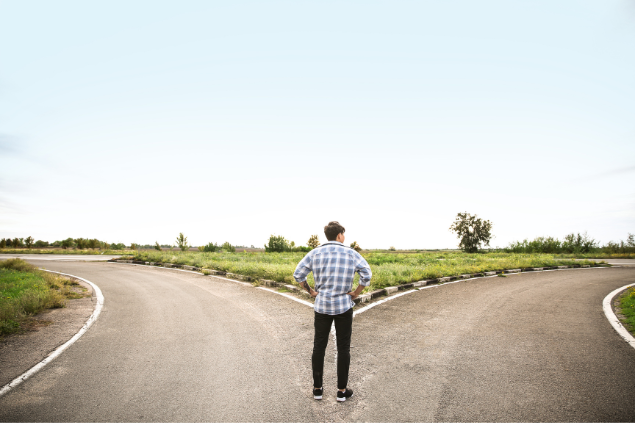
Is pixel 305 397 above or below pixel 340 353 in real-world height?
below

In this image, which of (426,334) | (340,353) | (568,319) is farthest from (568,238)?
Result: (340,353)

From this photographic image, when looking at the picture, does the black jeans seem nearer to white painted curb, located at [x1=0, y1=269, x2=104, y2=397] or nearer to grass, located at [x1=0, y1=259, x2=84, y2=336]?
white painted curb, located at [x1=0, y1=269, x2=104, y2=397]

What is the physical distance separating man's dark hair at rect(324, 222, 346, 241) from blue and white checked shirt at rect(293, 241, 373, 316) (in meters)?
0.12

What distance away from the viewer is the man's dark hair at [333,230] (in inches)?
158

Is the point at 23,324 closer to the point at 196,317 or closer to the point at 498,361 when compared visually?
the point at 196,317

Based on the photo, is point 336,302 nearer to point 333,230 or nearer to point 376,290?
point 333,230

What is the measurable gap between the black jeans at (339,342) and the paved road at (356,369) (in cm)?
27

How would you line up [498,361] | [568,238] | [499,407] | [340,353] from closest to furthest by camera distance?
1. [499,407]
2. [340,353]
3. [498,361]
4. [568,238]

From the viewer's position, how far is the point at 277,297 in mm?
10172

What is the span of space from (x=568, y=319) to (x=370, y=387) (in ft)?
20.3

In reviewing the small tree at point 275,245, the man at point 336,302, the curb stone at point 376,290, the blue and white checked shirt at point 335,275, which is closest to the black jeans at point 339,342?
the man at point 336,302

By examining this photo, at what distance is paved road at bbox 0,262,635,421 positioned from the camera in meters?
3.57

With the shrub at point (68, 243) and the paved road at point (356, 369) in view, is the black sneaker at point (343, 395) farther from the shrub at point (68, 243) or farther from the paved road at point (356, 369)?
the shrub at point (68, 243)

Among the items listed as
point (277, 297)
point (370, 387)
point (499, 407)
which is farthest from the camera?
point (277, 297)
